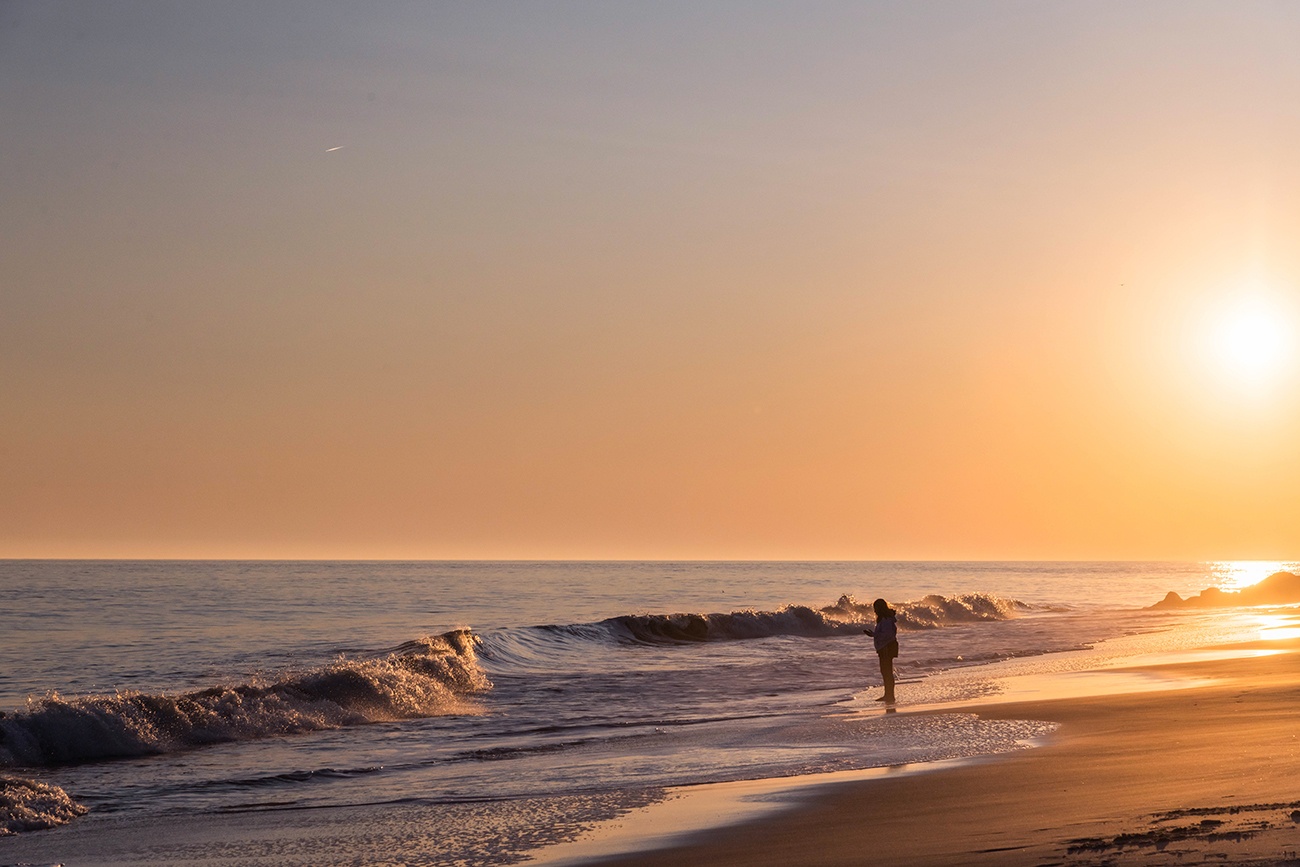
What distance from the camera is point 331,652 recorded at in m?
27.7

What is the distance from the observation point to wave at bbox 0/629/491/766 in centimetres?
1461

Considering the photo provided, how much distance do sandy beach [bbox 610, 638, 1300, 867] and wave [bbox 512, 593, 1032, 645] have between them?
24.9m

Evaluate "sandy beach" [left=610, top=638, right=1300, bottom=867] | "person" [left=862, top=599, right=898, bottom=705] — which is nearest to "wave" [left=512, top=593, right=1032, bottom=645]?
"person" [left=862, top=599, right=898, bottom=705]

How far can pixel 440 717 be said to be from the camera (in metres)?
18.4

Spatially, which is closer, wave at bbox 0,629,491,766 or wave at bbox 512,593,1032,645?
wave at bbox 0,629,491,766

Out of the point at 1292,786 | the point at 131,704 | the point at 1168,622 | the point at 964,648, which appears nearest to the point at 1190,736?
the point at 1292,786

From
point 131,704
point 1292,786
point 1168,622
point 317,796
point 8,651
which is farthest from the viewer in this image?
point 1168,622

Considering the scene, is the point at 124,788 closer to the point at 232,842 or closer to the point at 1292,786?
the point at 232,842

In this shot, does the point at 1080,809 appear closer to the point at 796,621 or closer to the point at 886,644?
the point at 886,644

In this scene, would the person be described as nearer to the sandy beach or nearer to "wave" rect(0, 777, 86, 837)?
the sandy beach

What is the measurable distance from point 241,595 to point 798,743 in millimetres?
47254

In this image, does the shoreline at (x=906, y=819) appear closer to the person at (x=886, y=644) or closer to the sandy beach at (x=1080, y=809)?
the sandy beach at (x=1080, y=809)

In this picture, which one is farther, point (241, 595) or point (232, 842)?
point (241, 595)

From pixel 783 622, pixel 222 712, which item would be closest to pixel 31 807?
pixel 222 712
